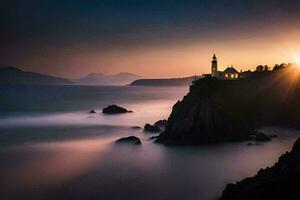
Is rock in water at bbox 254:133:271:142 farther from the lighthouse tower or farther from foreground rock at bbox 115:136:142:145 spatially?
the lighthouse tower

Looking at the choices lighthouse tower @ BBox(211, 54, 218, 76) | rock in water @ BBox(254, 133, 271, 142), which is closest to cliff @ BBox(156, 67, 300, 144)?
rock in water @ BBox(254, 133, 271, 142)

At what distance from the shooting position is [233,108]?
77062 millimetres

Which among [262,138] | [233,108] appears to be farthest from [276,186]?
[233,108]

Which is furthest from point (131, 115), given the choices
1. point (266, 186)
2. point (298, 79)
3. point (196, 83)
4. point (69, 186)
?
point (266, 186)

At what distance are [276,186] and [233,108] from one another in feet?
164

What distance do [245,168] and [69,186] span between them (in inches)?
940

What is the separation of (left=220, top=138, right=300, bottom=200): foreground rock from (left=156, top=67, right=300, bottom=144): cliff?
32.1 meters

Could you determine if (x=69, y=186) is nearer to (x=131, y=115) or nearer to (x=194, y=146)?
(x=194, y=146)

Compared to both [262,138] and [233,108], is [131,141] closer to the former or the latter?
[262,138]

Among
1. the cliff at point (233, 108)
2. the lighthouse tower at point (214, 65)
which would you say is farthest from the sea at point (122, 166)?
the lighthouse tower at point (214, 65)

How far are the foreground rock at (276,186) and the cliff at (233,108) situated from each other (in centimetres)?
3205

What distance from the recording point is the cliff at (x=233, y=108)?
65.9 metres

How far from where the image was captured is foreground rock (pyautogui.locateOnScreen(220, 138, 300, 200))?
2697 cm

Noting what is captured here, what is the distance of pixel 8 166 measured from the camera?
2131 inches
